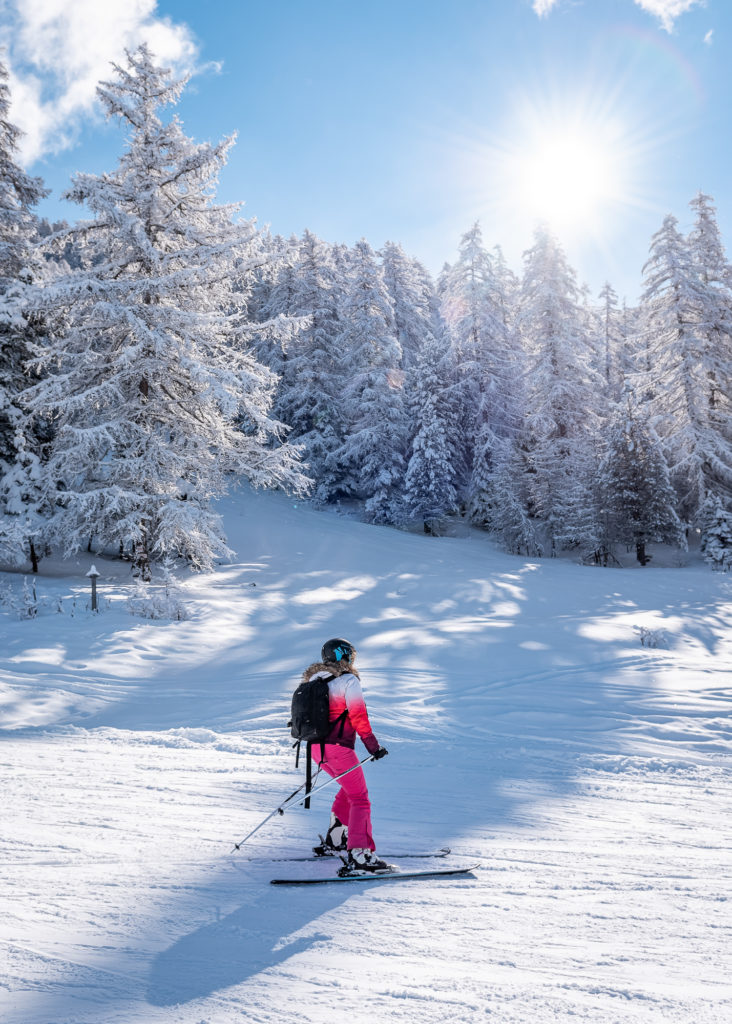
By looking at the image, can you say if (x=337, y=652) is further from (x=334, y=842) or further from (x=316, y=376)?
(x=316, y=376)

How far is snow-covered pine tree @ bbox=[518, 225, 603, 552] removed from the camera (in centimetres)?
2694

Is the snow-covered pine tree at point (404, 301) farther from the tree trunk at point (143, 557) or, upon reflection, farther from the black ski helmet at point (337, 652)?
the black ski helmet at point (337, 652)

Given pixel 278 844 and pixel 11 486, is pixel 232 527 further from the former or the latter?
pixel 278 844

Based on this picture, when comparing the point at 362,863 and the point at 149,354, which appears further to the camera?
the point at 149,354

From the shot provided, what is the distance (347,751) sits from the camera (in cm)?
445

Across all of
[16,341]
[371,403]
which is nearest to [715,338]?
[371,403]

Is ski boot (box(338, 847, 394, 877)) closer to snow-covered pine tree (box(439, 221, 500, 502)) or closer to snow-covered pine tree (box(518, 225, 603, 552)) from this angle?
snow-covered pine tree (box(518, 225, 603, 552))

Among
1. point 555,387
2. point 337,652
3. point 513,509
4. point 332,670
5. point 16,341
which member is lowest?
point 332,670

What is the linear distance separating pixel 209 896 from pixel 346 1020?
1479 mm

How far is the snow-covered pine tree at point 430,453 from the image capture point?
29.5 m

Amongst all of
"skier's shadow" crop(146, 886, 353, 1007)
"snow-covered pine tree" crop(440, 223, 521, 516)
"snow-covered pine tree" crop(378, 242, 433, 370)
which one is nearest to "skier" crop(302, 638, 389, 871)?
"skier's shadow" crop(146, 886, 353, 1007)

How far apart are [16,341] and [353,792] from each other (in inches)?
610

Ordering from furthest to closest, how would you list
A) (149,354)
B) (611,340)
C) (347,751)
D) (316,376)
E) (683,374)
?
(611,340), (316,376), (683,374), (149,354), (347,751)

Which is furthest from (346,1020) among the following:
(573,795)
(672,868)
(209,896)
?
(573,795)
